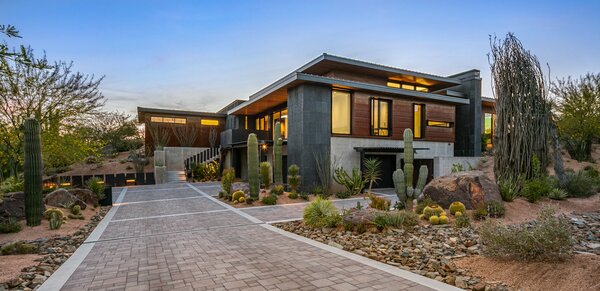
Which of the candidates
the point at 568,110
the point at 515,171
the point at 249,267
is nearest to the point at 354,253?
the point at 249,267

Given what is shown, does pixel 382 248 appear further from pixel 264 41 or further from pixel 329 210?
pixel 264 41

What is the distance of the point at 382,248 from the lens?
5.98m

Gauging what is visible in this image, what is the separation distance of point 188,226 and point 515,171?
12.0m

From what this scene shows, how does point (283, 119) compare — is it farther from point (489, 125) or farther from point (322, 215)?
point (489, 125)

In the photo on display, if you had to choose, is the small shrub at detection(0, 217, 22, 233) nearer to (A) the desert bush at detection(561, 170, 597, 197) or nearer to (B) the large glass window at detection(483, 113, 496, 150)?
(A) the desert bush at detection(561, 170, 597, 197)

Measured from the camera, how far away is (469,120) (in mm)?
21734

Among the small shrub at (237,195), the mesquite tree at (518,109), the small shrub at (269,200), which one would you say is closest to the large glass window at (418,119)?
the mesquite tree at (518,109)

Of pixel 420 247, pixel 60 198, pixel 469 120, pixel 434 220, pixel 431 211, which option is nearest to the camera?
pixel 420 247

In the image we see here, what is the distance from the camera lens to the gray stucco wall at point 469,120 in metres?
21.5

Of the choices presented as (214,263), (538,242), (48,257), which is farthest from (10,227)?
(538,242)

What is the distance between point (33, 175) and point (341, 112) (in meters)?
13.1

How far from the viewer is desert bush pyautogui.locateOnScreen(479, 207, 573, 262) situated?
13.9 ft

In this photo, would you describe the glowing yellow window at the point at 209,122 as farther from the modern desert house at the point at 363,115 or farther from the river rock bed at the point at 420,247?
the river rock bed at the point at 420,247

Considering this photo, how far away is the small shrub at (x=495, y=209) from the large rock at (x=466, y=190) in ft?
0.93
